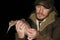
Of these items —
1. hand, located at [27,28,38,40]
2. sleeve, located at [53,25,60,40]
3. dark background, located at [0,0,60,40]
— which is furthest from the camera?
dark background, located at [0,0,60,40]

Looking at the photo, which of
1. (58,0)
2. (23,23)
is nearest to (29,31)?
(23,23)

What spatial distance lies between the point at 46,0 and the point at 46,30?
0.98 feet

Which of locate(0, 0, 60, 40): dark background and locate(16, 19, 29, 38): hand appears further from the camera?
locate(0, 0, 60, 40): dark background

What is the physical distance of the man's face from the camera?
2.81m

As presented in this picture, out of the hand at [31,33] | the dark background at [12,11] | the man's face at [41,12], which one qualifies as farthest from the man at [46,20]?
the dark background at [12,11]

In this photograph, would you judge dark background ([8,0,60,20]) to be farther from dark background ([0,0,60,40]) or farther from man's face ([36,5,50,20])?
man's face ([36,5,50,20])

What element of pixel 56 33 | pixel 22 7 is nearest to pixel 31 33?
pixel 56 33

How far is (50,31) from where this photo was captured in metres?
2.83

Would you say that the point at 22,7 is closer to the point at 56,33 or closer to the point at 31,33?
the point at 56,33

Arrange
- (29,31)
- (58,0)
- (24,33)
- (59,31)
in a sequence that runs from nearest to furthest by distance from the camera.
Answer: (29,31), (24,33), (59,31), (58,0)

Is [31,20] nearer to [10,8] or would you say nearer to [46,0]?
[46,0]

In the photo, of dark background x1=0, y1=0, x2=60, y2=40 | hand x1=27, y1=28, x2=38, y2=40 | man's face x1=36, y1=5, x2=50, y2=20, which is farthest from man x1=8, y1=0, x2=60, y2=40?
dark background x1=0, y1=0, x2=60, y2=40

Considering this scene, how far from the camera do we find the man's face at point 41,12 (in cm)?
281

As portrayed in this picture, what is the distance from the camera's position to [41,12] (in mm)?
2811
